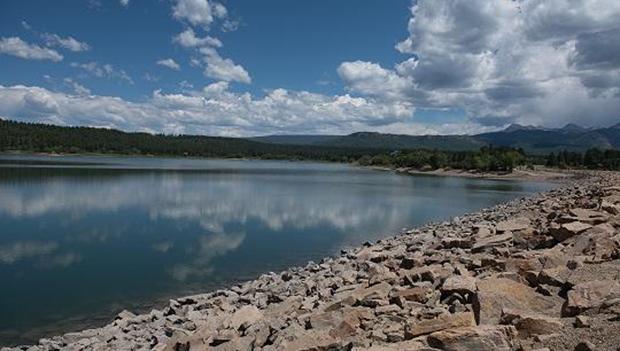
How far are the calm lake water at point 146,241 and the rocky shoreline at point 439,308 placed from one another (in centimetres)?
393

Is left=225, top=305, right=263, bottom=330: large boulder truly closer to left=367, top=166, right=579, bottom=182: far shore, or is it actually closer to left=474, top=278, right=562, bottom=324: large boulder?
left=474, top=278, right=562, bottom=324: large boulder

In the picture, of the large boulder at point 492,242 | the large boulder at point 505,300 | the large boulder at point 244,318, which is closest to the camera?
the large boulder at point 505,300

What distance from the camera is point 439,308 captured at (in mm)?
10078

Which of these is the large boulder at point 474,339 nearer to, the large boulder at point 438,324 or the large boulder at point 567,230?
the large boulder at point 438,324

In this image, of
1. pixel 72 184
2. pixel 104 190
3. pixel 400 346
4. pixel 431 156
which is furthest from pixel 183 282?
pixel 431 156

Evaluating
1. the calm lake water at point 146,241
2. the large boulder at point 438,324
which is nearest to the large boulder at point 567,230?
the large boulder at point 438,324

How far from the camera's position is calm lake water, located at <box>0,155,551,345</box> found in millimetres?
19203

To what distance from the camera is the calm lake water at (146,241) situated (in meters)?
19.2

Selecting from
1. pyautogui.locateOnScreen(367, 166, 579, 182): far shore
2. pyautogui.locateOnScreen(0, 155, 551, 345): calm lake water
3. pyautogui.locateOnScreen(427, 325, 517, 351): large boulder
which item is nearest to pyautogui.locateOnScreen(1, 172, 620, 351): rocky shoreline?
pyautogui.locateOnScreen(427, 325, 517, 351): large boulder

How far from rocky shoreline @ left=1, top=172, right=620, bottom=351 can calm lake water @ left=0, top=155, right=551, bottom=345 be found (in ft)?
12.9

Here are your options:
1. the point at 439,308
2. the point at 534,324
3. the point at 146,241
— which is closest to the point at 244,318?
the point at 439,308

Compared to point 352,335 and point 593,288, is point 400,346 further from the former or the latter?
point 593,288

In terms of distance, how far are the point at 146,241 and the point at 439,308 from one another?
23.5 meters

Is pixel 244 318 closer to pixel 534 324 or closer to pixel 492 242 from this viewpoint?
pixel 534 324
